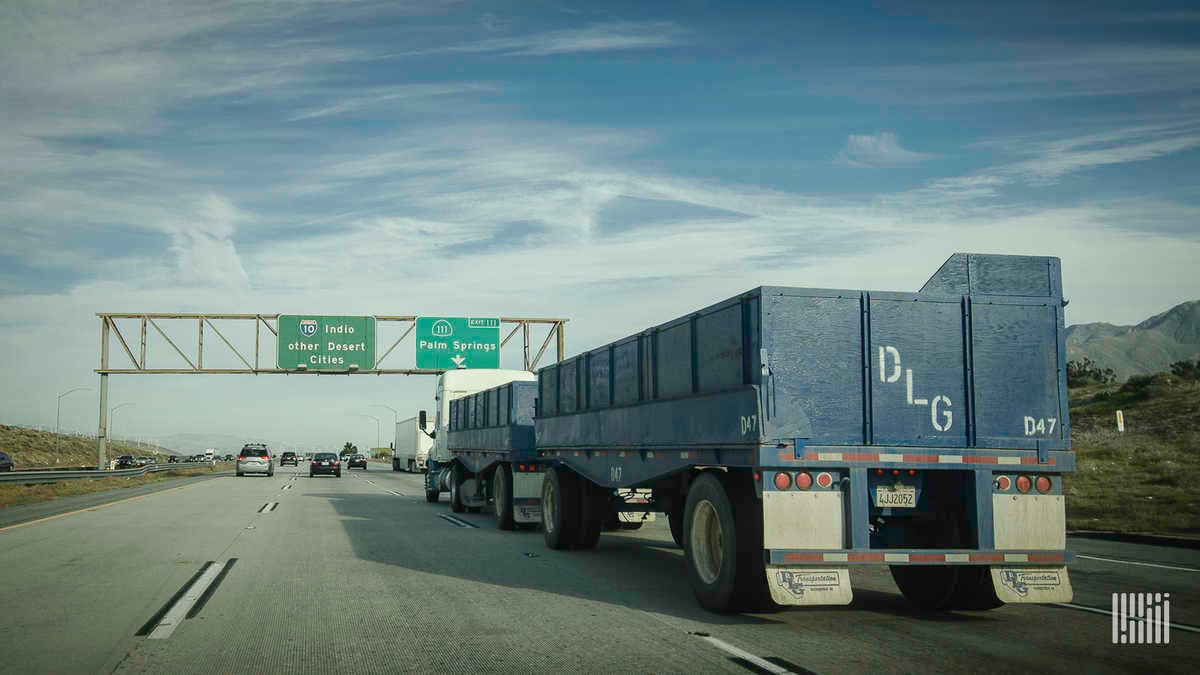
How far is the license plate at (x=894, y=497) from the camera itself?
8.65 m

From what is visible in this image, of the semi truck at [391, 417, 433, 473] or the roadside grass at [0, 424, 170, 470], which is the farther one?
the roadside grass at [0, 424, 170, 470]

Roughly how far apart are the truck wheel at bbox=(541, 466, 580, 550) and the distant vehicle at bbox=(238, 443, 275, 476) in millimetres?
41850

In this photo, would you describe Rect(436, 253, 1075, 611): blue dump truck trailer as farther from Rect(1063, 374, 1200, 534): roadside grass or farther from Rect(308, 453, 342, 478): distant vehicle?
Rect(308, 453, 342, 478): distant vehicle

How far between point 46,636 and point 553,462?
8876 mm

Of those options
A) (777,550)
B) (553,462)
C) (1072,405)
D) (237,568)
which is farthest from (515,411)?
(1072,405)

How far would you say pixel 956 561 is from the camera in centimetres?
836

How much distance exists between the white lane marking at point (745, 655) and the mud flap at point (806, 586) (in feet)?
2.16

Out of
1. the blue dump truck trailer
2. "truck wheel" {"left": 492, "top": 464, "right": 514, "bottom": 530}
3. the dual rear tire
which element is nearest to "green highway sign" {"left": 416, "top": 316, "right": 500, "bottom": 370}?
"truck wheel" {"left": 492, "top": 464, "right": 514, "bottom": 530}

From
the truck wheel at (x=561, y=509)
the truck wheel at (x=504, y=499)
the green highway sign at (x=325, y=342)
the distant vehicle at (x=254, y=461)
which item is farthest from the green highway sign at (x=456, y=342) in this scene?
the truck wheel at (x=561, y=509)

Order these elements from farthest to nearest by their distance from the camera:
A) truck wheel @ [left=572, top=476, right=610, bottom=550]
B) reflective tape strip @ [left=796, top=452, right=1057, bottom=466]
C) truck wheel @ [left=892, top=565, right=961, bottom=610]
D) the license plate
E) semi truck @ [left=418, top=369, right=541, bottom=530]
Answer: semi truck @ [left=418, top=369, right=541, bottom=530] < truck wheel @ [left=572, top=476, right=610, bottom=550] < truck wheel @ [left=892, top=565, right=961, bottom=610] < the license plate < reflective tape strip @ [left=796, top=452, right=1057, bottom=466]

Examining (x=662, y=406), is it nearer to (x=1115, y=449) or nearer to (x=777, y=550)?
(x=777, y=550)

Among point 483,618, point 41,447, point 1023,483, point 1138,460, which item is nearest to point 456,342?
point 1138,460

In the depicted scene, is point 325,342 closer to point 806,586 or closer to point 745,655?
point 806,586

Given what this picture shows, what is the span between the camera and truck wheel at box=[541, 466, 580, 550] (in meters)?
14.5
